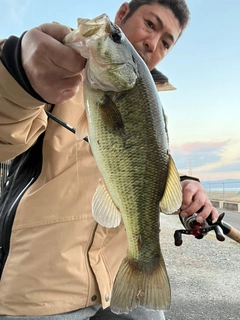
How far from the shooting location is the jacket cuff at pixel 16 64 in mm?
1207

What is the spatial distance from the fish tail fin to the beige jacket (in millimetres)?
436

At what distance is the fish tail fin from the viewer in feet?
4.42

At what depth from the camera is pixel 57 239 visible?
1753 millimetres

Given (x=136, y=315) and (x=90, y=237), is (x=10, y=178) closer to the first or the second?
(x=90, y=237)

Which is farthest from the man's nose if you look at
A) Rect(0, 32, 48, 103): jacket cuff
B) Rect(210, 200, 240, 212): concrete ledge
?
Rect(210, 200, 240, 212): concrete ledge

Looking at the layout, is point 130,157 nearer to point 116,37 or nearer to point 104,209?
point 104,209

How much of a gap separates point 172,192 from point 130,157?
0.24 metres

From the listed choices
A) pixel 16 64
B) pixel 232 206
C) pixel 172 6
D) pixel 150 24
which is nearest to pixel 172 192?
pixel 16 64

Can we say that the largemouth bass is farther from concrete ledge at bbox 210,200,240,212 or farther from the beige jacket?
concrete ledge at bbox 210,200,240,212

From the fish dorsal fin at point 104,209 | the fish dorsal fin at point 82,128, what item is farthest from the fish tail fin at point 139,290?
the fish dorsal fin at point 82,128

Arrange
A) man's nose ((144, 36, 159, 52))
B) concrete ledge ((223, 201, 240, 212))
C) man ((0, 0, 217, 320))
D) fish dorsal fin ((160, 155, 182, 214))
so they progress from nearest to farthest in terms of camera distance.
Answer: fish dorsal fin ((160, 155, 182, 214)) < man ((0, 0, 217, 320)) < man's nose ((144, 36, 159, 52)) < concrete ledge ((223, 201, 240, 212))

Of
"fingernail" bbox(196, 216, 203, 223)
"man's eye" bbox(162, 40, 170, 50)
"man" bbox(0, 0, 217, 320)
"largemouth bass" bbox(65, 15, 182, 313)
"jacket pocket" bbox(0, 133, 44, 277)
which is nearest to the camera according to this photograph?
"largemouth bass" bbox(65, 15, 182, 313)

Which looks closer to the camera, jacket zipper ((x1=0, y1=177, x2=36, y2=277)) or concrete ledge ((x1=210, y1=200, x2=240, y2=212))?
jacket zipper ((x1=0, y1=177, x2=36, y2=277))

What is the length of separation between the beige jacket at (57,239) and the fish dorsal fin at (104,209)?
43 cm
